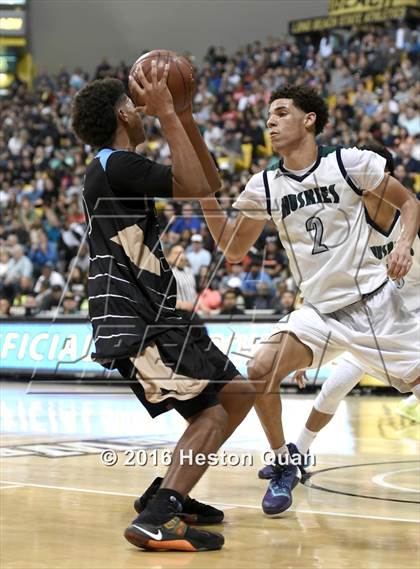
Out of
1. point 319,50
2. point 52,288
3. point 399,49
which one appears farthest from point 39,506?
point 319,50

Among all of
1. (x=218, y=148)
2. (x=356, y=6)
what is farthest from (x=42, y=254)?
(x=356, y=6)

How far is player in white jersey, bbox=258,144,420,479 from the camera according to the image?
5.52 m

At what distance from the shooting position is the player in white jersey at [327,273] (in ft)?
17.2

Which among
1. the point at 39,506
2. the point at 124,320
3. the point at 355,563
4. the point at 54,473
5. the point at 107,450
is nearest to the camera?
the point at 355,563

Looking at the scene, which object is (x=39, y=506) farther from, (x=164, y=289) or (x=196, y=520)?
(x=164, y=289)

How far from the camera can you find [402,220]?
5.08 metres

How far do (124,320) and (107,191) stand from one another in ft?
1.80

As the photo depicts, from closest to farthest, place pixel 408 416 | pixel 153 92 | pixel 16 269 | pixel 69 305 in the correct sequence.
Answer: pixel 153 92 < pixel 408 416 < pixel 69 305 < pixel 16 269

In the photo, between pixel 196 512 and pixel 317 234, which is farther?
pixel 317 234

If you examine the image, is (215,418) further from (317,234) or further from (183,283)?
(183,283)

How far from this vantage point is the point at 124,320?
4238mm

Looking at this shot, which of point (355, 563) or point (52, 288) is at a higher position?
point (355, 563)

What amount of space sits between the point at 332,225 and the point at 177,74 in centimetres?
135
